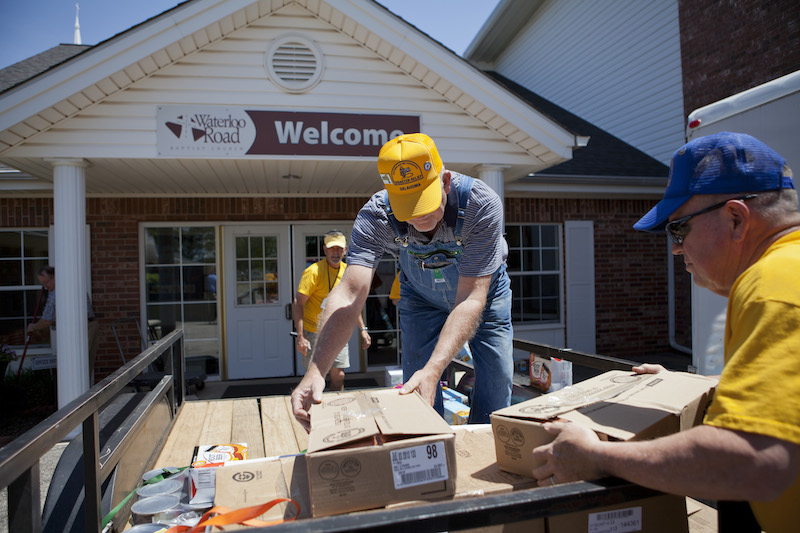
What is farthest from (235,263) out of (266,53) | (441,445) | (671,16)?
(671,16)

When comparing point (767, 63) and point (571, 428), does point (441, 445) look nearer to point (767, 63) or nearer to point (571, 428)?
point (571, 428)

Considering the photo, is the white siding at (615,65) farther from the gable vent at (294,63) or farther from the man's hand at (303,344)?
the man's hand at (303,344)

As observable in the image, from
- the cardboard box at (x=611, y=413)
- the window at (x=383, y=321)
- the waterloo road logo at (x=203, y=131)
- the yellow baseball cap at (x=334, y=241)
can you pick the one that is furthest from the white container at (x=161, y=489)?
the window at (x=383, y=321)

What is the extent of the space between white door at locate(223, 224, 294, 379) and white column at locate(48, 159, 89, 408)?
8.23 feet

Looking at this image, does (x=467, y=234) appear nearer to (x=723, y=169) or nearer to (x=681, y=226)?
(x=681, y=226)

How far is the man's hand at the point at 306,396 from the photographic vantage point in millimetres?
1778

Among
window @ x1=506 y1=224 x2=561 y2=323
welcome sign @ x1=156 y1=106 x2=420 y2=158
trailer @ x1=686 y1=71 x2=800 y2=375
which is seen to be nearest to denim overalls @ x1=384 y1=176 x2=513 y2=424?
trailer @ x1=686 y1=71 x2=800 y2=375

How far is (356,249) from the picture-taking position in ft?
7.86

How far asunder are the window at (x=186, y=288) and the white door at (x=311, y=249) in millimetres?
1199

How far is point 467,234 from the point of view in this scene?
7.58 feet

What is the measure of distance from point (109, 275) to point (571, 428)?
7.29 m

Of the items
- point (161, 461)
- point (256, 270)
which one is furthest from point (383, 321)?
point (161, 461)

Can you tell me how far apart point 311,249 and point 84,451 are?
596 centimetres

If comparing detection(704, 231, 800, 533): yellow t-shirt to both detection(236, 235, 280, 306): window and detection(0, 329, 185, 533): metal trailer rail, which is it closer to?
detection(0, 329, 185, 533): metal trailer rail
